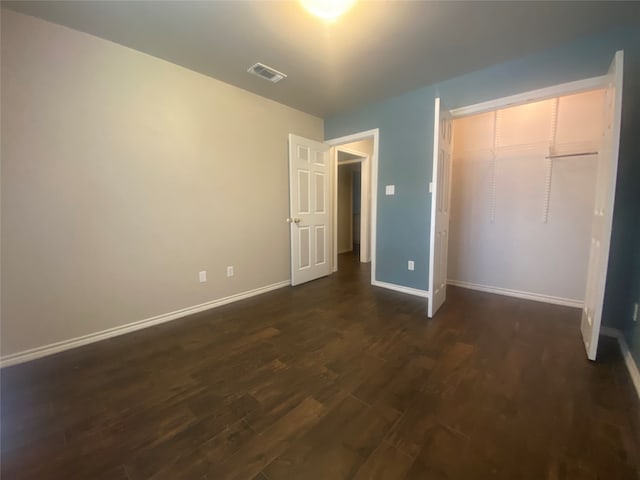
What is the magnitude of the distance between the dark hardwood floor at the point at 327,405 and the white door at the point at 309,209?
1.48m

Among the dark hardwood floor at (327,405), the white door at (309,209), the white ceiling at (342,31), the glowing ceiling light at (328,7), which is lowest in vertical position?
the dark hardwood floor at (327,405)

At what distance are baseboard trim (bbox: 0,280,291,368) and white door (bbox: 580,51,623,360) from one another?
3202mm

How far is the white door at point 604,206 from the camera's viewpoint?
1655mm

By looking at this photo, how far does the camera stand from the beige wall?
1.88 metres

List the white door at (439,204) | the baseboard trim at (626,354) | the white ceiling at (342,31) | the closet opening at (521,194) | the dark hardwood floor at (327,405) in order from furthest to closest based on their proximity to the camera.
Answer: the closet opening at (521,194) < the white door at (439,204) < the white ceiling at (342,31) < the baseboard trim at (626,354) < the dark hardwood floor at (327,405)

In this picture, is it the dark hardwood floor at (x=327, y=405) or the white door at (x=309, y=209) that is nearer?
the dark hardwood floor at (x=327, y=405)

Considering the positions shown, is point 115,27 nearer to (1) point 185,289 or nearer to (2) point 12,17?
(2) point 12,17

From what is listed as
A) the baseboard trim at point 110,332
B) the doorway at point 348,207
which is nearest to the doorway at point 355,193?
the doorway at point 348,207

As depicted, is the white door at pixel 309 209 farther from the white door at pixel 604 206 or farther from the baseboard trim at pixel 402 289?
the white door at pixel 604 206

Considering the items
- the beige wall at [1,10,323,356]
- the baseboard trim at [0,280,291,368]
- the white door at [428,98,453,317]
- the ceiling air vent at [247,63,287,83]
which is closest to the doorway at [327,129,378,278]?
the white door at [428,98,453,317]

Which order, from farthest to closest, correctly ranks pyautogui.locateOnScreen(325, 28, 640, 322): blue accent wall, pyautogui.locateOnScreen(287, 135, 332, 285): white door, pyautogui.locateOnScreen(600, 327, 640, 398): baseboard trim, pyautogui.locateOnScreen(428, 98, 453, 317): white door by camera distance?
pyautogui.locateOnScreen(287, 135, 332, 285): white door, pyautogui.locateOnScreen(428, 98, 453, 317): white door, pyautogui.locateOnScreen(325, 28, 640, 322): blue accent wall, pyautogui.locateOnScreen(600, 327, 640, 398): baseboard trim

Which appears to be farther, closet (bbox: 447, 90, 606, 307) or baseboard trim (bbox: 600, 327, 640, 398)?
closet (bbox: 447, 90, 606, 307)

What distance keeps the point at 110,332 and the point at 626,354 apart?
411cm

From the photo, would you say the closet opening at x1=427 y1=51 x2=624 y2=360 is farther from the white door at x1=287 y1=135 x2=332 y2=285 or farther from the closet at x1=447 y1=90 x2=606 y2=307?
the white door at x1=287 y1=135 x2=332 y2=285
